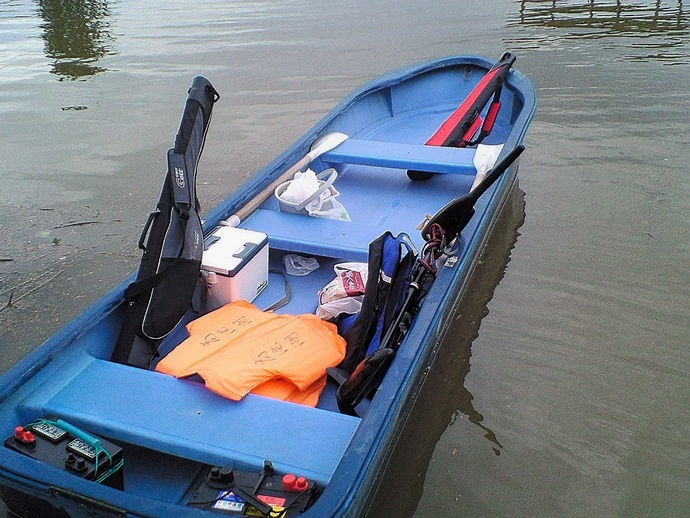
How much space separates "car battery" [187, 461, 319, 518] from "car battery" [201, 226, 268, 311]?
127 centimetres

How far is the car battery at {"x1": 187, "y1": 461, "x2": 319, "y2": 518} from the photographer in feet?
7.14

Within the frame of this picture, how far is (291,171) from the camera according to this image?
470cm

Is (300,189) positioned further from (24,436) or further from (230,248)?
(24,436)

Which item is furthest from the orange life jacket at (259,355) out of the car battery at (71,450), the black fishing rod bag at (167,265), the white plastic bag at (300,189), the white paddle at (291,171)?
the white plastic bag at (300,189)

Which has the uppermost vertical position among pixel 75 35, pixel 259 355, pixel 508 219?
pixel 75 35

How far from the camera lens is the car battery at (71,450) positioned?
2264 mm

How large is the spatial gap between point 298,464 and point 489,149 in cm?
328

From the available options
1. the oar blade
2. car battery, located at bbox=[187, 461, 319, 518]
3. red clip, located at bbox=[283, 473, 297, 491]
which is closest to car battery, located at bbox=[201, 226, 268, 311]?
the oar blade

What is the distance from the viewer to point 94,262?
5.08m

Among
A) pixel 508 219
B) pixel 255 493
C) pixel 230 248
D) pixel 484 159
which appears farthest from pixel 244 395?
pixel 508 219

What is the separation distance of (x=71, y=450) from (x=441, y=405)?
79.8 inches

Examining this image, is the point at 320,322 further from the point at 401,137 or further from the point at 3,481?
the point at 401,137

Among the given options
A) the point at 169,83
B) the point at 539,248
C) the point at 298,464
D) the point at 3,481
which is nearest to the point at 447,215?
the point at 298,464

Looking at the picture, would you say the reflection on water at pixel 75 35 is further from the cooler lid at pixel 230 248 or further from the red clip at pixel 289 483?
the red clip at pixel 289 483
